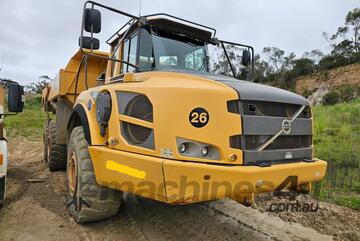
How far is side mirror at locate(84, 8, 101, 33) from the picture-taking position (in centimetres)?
362

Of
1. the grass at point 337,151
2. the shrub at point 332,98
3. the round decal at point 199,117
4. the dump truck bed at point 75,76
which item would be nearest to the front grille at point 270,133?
the round decal at point 199,117

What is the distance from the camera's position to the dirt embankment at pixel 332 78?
35.6 metres

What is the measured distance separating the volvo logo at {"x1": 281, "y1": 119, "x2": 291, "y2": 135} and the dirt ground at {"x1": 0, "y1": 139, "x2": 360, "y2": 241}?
48.6 inches

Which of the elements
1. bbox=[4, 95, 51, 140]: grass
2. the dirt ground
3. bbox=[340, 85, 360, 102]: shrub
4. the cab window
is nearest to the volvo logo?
the dirt ground

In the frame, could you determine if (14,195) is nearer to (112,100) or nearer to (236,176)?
(112,100)

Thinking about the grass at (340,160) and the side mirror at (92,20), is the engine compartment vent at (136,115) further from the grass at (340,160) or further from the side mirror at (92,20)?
the grass at (340,160)

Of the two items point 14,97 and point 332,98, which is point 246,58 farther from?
point 332,98

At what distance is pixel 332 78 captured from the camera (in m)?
37.9

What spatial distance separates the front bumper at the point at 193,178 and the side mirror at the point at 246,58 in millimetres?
2258

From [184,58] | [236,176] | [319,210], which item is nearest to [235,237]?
[236,176]

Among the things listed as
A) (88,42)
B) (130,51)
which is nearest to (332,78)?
(130,51)

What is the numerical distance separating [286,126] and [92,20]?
2.26m

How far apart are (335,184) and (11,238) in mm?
5293

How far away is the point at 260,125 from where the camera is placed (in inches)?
125
